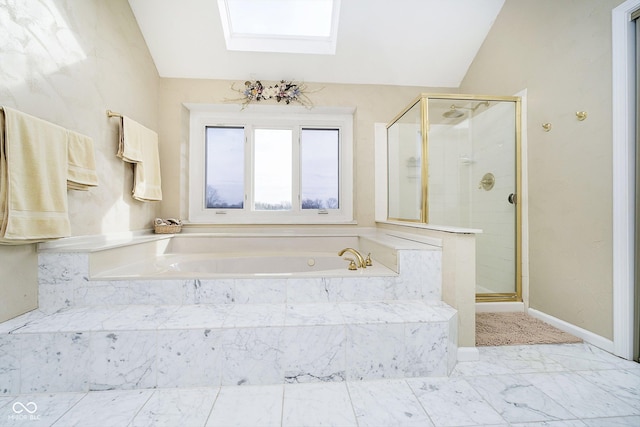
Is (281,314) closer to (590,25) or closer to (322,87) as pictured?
(322,87)

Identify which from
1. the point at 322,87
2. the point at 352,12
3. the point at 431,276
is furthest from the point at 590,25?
the point at 322,87

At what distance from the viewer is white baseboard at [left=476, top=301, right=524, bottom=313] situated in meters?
2.15

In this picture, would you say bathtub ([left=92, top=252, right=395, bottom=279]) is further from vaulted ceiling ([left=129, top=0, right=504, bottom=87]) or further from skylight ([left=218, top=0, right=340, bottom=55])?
skylight ([left=218, top=0, right=340, bottom=55])

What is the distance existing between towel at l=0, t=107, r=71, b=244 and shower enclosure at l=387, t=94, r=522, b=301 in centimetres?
222

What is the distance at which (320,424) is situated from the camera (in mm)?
1046

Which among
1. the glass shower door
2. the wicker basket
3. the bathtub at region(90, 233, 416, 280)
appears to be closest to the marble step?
the bathtub at region(90, 233, 416, 280)

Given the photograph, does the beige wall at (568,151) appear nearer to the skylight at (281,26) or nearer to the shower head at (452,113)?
the shower head at (452,113)

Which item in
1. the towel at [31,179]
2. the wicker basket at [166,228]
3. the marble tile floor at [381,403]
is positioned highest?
the towel at [31,179]

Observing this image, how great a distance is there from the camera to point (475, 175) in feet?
7.68

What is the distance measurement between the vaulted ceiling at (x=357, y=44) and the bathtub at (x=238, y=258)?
5.11 ft

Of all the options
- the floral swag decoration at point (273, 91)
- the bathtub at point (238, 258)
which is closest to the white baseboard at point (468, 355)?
the bathtub at point (238, 258)

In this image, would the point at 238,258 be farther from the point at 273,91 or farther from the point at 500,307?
the point at 500,307

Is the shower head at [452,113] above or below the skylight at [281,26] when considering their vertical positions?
below

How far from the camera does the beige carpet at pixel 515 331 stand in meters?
1.68
